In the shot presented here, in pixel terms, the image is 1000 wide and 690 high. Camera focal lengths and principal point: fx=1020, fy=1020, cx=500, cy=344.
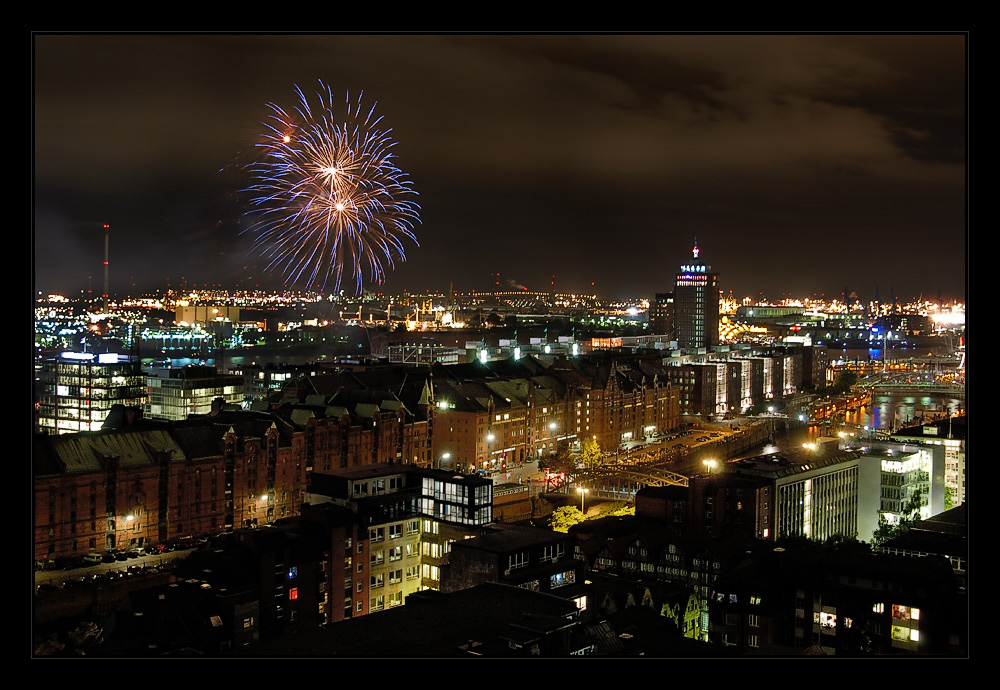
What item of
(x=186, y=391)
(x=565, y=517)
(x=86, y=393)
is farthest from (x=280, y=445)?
(x=86, y=393)

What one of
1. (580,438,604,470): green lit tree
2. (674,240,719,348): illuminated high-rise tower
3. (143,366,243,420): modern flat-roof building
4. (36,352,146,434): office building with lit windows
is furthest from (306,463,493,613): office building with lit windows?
(674,240,719,348): illuminated high-rise tower

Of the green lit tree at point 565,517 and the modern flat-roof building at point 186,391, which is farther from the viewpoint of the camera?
the modern flat-roof building at point 186,391

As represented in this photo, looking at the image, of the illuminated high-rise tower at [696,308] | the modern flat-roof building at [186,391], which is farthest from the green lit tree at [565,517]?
the illuminated high-rise tower at [696,308]

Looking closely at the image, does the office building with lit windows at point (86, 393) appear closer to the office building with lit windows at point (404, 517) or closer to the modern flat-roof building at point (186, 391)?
the modern flat-roof building at point (186, 391)

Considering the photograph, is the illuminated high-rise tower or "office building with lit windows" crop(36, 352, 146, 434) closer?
"office building with lit windows" crop(36, 352, 146, 434)

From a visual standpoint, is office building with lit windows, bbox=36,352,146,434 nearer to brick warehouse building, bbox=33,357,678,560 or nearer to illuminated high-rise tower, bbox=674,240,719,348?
brick warehouse building, bbox=33,357,678,560

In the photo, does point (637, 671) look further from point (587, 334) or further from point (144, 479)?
point (587, 334)

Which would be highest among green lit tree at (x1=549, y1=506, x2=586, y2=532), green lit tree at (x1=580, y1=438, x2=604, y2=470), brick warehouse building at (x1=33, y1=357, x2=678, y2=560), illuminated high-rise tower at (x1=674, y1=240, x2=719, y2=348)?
illuminated high-rise tower at (x1=674, y1=240, x2=719, y2=348)

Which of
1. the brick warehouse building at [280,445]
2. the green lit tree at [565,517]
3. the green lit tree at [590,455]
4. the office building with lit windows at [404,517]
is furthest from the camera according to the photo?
the green lit tree at [590,455]
